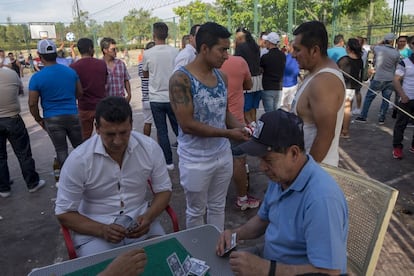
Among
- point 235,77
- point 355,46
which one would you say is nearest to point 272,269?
point 235,77

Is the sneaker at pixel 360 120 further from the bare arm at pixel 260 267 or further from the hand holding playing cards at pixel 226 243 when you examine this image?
the bare arm at pixel 260 267

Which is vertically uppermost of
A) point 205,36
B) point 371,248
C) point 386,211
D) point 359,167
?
point 205,36

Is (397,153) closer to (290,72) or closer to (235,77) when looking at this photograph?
(290,72)

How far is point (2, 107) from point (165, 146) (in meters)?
2.09

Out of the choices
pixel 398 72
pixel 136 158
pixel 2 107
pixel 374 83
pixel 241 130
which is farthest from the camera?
pixel 374 83

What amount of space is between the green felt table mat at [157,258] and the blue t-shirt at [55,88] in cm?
298

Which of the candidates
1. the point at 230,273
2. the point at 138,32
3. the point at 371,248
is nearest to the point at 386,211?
the point at 371,248

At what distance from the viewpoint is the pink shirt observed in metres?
3.87

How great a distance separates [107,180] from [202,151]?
724mm

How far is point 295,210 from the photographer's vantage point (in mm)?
1479

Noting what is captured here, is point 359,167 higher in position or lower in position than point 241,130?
lower

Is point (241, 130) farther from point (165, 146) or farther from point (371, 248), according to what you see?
point (165, 146)

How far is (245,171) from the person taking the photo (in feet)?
12.5

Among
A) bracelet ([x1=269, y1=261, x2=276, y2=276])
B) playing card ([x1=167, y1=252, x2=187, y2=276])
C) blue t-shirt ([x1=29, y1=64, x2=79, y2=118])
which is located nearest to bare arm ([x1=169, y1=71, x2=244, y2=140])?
playing card ([x1=167, y1=252, x2=187, y2=276])
